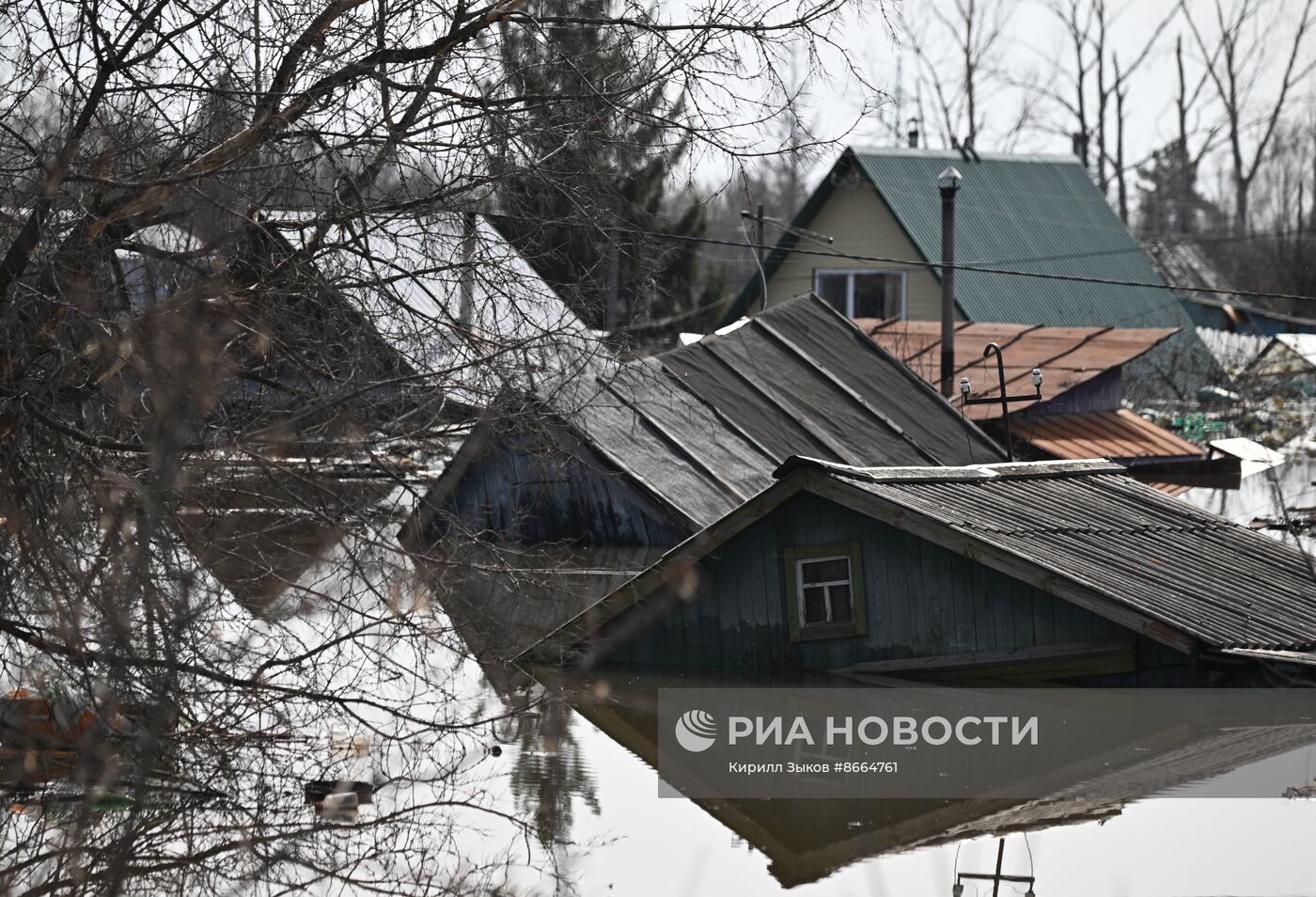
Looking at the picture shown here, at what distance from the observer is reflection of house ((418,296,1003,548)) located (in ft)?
50.5

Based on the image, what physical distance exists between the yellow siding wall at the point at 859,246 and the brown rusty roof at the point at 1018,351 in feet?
21.8

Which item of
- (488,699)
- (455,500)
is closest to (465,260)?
(488,699)

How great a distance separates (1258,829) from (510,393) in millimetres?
5170

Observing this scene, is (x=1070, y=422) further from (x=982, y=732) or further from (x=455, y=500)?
(x=982, y=732)

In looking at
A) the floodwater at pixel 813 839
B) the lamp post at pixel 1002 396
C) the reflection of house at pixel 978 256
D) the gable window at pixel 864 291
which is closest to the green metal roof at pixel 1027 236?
the reflection of house at pixel 978 256

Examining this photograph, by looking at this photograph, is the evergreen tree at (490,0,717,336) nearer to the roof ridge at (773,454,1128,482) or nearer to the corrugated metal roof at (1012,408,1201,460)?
the roof ridge at (773,454,1128,482)

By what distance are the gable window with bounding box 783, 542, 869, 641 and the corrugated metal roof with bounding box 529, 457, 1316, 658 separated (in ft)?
1.55

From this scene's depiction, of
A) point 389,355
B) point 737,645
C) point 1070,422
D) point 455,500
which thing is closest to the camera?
point 389,355

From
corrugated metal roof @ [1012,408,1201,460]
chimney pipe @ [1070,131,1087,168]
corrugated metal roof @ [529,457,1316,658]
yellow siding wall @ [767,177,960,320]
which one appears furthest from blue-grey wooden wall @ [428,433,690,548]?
chimney pipe @ [1070,131,1087,168]

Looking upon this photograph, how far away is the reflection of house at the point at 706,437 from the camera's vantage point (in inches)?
606

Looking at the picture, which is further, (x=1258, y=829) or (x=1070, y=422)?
(x=1070, y=422)

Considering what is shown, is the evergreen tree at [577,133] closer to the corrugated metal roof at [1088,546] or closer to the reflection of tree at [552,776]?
the corrugated metal roof at [1088,546]

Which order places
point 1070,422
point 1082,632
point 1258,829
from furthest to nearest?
1. point 1070,422
2. point 1082,632
3. point 1258,829

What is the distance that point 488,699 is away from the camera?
1173cm
